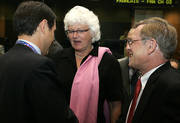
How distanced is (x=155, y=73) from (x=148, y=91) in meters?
0.14

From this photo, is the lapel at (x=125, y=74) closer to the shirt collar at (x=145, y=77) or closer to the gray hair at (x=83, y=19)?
the gray hair at (x=83, y=19)

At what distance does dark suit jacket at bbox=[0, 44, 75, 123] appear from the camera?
1114 millimetres

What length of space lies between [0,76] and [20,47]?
0.70 ft

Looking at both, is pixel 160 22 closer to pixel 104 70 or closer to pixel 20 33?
pixel 104 70

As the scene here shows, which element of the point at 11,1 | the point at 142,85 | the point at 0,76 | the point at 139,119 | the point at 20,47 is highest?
the point at 11,1

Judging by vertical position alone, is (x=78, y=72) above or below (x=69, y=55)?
below

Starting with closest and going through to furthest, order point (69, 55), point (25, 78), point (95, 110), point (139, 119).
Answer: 1. point (25, 78)
2. point (139, 119)
3. point (95, 110)
4. point (69, 55)

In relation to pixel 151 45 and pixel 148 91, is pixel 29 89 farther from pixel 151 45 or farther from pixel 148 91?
pixel 151 45

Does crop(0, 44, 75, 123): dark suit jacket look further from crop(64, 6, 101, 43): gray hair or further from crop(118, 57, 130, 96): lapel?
crop(118, 57, 130, 96): lapel

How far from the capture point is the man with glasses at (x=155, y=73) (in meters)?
1.11

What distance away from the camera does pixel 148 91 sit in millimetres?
1278

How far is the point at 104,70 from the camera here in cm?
189

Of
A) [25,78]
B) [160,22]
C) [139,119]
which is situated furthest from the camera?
[160,22]

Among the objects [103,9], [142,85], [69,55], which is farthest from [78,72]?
[103,9]
